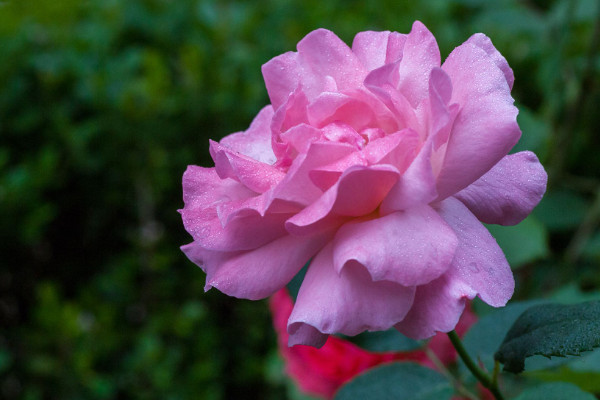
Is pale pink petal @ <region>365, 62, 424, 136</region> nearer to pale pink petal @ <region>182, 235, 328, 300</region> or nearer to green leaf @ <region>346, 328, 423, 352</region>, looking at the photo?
pale pink petal @ <region>182, 235, 328, 300</region>

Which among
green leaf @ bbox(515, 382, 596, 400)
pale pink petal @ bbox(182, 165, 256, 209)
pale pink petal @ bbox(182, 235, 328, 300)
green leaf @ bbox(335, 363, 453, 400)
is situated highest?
pale pink petal @ bbox(182, 165, 256, 209)

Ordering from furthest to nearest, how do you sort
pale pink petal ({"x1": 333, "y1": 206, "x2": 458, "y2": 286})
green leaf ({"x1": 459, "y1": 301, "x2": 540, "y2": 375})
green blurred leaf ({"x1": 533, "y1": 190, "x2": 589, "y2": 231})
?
green blurred leaf ({"x1": 533, "y1": 190, "x2": 589, "y2": 231}), green leaf ({"x1": 459, "y1": 301, "x2": 540, "y2": 375}), pale pink petal ({"x1": 333, "y1": 206, "x2": 458, "y2": 286})

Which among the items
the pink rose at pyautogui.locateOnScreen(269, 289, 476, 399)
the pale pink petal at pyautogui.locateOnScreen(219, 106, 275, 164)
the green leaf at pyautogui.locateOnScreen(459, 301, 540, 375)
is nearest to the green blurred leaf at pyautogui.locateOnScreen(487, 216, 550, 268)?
the pink rose at pyautogui.locateOnScreen(269, 289, 476, 399)

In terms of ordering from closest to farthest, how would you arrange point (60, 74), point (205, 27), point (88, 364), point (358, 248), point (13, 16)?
point (358, 248), point (88, 364), point (60, 74), point (13, 16), point (205, 27)

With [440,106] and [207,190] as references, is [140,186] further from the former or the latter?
[440,106]

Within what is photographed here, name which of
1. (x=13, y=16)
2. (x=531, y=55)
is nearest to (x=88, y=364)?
(x=13, y=16)

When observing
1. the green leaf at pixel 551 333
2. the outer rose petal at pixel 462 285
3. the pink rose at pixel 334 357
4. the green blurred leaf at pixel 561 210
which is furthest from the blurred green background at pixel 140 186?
the outer rose petal at pixel 462 285

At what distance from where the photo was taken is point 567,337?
428 millimetres

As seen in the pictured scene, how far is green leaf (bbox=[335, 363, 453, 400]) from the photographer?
1.88ft

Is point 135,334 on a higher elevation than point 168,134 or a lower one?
lower

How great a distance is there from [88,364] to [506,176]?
1041mm

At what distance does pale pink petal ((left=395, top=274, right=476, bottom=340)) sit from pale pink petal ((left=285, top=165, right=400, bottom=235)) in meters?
0.07

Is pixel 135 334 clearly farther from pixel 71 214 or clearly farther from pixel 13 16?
pixel 13 16

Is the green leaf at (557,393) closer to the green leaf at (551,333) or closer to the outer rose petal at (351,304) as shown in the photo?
the green leaf at (551,333)
